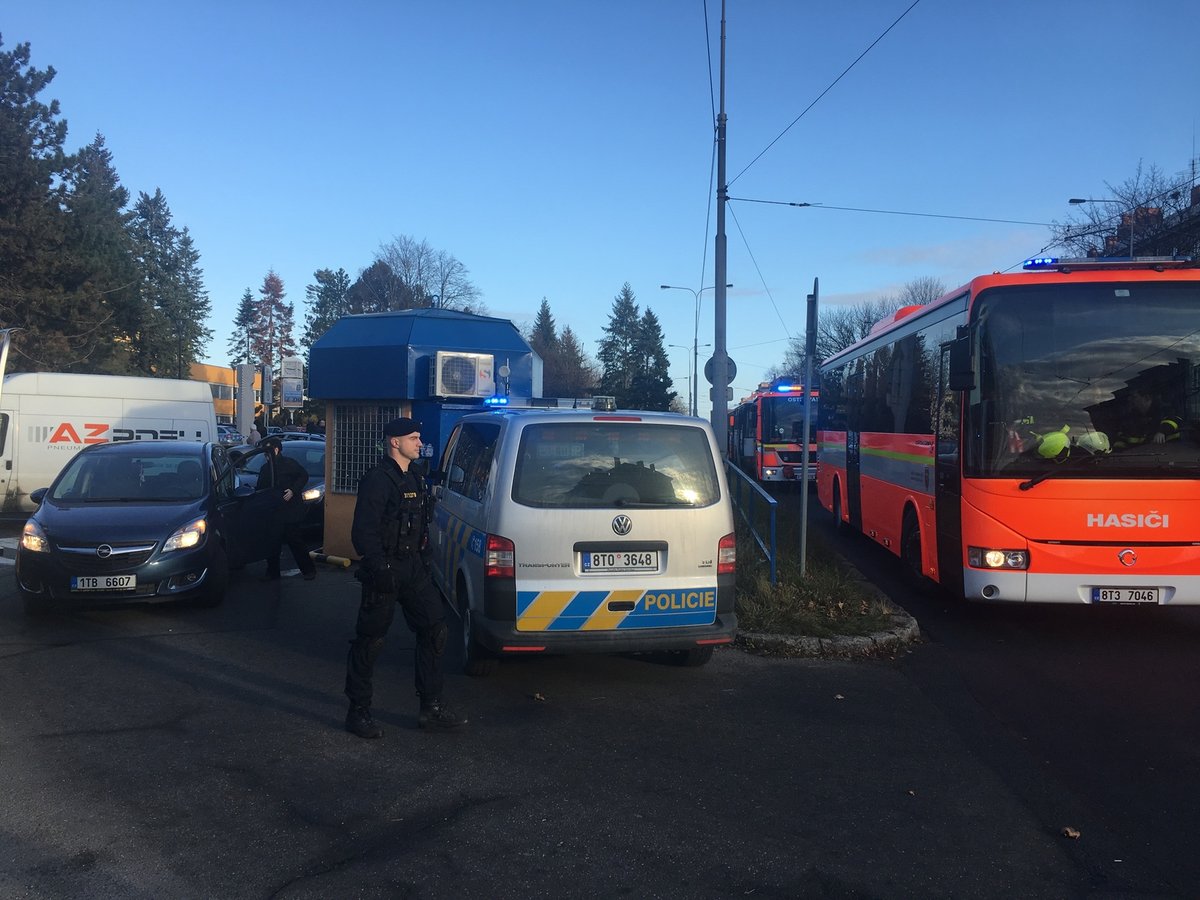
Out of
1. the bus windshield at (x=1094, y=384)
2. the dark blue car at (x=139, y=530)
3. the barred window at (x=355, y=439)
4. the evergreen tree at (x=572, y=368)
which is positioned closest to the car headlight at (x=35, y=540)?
the dark blue car at (x=139, y=530)

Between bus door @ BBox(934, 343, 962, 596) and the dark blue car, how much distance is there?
22.7 feet

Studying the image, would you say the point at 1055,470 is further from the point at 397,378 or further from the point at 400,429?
the point at 397,378

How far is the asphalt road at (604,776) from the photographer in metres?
3.73

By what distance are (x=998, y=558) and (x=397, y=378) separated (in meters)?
7.43

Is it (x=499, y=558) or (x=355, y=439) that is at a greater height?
(x=355, y=439)

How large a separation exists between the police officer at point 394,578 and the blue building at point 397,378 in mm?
5742

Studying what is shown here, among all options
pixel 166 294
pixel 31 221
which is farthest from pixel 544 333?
pixel 31 221

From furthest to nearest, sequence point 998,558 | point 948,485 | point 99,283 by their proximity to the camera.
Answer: point 99,283 < point 948,485 < point 998,558

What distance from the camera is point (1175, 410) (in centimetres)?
741

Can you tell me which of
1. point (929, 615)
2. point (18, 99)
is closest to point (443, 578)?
point (929, 615)

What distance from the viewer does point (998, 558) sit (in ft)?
24.8

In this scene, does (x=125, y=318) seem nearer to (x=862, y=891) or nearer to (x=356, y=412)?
(x=356, y=412)

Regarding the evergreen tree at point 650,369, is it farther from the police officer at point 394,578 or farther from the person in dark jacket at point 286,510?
the police officer at point 394,578

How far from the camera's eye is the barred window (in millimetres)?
12164
